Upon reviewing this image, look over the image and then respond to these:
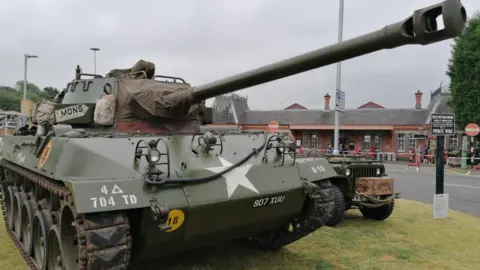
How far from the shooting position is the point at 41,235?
6.49m

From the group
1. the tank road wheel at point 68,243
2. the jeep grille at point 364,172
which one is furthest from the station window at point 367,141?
the tank road wheel at point 68,243

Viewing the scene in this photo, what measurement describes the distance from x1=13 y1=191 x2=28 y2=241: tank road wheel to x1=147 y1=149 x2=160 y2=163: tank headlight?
11.1 feet

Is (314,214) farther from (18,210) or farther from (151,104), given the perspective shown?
(18,210)

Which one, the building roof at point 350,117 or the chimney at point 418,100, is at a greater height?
the chimney at point 418,100

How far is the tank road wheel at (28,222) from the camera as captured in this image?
6827 mm

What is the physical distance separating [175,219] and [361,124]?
36.6 m

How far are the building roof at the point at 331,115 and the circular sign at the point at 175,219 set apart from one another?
35615mm

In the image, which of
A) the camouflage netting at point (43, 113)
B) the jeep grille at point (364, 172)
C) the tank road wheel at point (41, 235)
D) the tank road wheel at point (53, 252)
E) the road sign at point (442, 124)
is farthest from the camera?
the road sign at point (442, 124)

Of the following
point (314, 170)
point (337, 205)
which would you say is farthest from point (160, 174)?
point (337, 205)

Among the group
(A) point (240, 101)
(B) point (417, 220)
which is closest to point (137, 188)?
(B) point (417, 220)

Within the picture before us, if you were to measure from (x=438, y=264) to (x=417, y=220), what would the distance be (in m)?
3.55

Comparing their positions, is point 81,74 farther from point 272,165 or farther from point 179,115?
point 272,165

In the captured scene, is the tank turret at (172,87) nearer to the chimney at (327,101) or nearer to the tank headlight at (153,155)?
the tank headlight at (153,155)

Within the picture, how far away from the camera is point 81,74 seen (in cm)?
786
